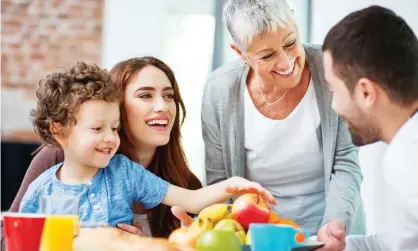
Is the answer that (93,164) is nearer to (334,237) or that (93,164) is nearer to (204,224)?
(204,224)

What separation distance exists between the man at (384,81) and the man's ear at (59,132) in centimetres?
55

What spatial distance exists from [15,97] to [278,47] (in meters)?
1.69

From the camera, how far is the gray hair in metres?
1.36

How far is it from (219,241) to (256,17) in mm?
551

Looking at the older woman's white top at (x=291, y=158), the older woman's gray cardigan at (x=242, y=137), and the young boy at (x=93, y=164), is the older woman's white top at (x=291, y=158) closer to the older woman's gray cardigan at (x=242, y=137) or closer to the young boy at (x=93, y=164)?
the older woman's gray cardigan at (x=242, y=137)

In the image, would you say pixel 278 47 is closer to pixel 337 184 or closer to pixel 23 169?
pixel 337 184

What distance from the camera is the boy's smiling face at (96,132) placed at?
4.27ft

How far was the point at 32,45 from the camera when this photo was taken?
2811 millimetres

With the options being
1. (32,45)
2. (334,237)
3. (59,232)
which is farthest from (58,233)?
(32,45)

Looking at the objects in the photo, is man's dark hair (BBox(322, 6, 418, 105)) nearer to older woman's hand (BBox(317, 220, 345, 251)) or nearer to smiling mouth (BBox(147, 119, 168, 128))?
older woman's hand (BBox(317, 220, 345, 251))

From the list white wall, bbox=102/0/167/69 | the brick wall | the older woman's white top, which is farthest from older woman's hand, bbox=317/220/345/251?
the brick wall

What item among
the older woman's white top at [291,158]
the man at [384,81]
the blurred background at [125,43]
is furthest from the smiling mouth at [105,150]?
the blurred background at [125,43]

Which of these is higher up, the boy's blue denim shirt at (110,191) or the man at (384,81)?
the man at (384,81)

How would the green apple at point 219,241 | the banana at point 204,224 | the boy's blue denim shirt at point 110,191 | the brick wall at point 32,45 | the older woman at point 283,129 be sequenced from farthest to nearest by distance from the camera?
the brick wall at point 32,45 < the older woman at point 283,129 < the boy's blue denim shirt at point 110,191 < the banana at point 204,224 < the green apple at point 219,241
